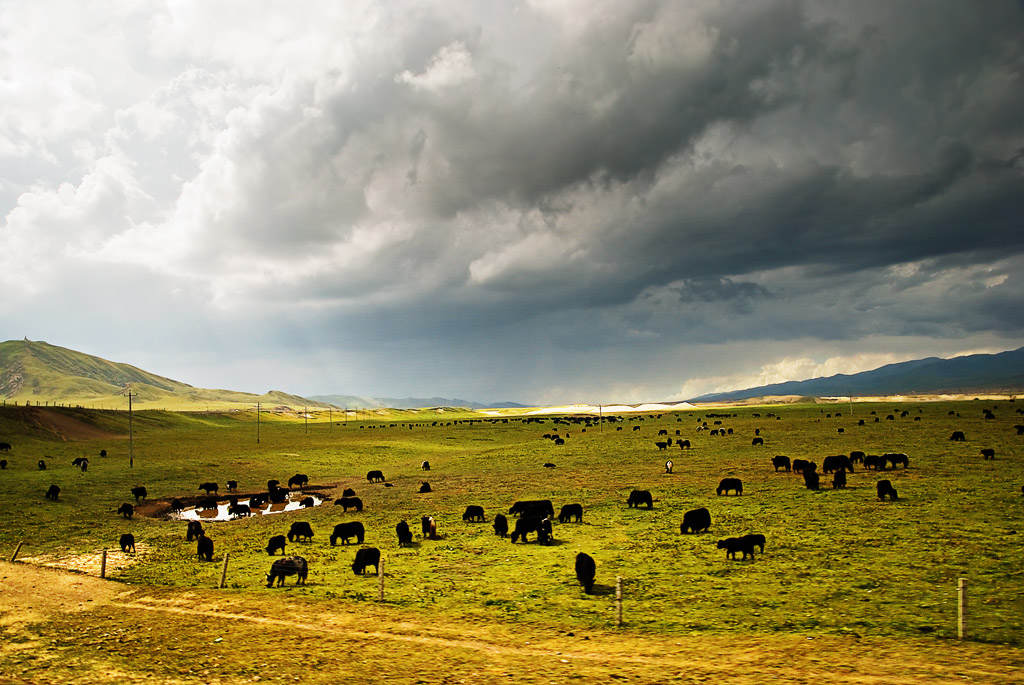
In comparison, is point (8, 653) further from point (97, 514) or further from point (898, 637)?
point (97, 514)

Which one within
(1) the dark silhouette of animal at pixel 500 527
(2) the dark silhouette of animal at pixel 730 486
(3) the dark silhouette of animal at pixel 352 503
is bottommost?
(3) the dark silhouette of animal at pixel 352 503

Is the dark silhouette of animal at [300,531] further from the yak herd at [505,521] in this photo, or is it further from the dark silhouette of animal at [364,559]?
the dark silhouette of animal at [364,559]

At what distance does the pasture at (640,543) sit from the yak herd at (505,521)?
747 millimetres

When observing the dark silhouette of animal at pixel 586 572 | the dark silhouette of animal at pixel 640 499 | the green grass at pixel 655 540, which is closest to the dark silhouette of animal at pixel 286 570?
the green grass at pixel 655 540

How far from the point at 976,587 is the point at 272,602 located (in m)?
25.4

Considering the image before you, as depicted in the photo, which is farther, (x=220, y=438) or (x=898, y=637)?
(x=220, y=438)

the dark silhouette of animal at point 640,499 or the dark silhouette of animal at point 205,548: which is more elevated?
the dark silhouette of animal at point 640,499

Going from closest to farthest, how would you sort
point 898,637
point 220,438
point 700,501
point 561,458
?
1. point 898,637
2. point 700,501
3. point 561,458
4. point 220,438

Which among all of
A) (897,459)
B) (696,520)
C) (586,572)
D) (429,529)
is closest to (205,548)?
(429,529)

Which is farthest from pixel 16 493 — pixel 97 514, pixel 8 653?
pixel 8 653

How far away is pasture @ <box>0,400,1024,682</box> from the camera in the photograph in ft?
62.1

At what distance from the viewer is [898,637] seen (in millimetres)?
16125

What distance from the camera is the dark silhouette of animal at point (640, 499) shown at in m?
37.0

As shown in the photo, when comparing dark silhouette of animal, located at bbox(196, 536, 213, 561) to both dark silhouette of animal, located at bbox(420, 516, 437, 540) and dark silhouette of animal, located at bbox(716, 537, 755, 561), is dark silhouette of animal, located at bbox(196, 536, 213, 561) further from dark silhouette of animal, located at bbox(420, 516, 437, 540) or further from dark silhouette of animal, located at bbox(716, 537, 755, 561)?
dark silhouette of animal, located at bbox(716, 537, 755, 561)
